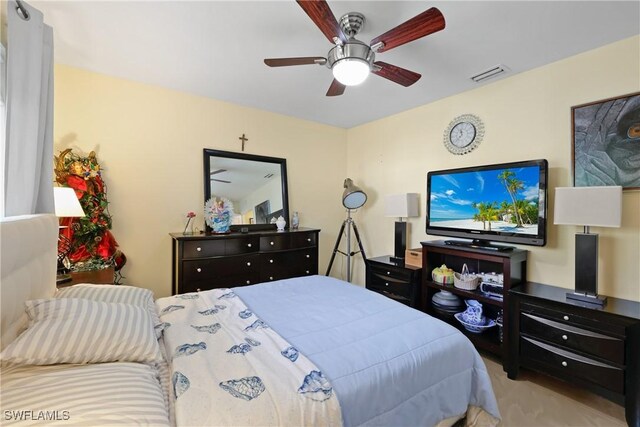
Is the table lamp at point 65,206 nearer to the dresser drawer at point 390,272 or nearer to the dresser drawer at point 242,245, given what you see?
the dresser drawer at point 242,245

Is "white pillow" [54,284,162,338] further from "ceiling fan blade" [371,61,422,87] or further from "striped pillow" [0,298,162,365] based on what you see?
"ceiling fan blade" [371,61,422,87]

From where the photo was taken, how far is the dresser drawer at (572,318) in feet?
5.65

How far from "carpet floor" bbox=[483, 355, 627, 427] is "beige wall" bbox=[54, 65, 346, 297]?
124 inches

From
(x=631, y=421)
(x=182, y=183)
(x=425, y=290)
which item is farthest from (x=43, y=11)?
(x=631, y=421)

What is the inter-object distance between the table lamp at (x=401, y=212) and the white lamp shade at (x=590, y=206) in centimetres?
140

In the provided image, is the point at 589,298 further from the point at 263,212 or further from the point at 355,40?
the point at 263,212

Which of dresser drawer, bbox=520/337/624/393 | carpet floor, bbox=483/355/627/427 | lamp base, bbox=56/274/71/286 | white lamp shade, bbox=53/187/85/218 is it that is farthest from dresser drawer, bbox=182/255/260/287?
dresser drawer, bbox=520/337/624/393

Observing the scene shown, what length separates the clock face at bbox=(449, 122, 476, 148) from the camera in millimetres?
2908

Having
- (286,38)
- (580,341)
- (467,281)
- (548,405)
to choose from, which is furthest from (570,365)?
(286,38)

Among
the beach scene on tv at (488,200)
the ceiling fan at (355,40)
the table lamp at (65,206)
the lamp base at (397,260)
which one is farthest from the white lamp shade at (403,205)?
the table lamp at (65,206)

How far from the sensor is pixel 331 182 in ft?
13.9

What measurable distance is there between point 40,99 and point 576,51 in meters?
3.74

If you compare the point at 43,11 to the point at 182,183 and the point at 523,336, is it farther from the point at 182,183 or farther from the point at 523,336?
the point at 523,336

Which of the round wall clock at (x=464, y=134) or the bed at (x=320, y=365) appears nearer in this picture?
the bed at (x=320, y=365)
